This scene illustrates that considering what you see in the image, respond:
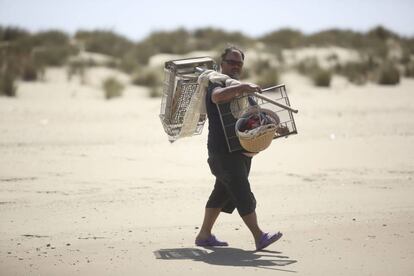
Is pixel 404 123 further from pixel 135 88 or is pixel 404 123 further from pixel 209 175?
pixel 135 88

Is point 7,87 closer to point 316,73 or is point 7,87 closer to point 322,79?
point 322,79

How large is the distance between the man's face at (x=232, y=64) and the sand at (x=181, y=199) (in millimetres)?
1588

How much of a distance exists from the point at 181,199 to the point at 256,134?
305 centimetres

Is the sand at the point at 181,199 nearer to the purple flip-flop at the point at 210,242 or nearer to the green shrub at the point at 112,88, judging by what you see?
the purple flip-flop at the point at 210,242

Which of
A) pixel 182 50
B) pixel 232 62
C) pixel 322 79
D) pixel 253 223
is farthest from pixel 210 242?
pixel 182 50

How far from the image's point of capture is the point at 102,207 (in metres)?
8.15

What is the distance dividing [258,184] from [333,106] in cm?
939

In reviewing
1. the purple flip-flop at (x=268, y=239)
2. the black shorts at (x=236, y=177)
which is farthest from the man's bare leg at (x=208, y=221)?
the purple flip-flop at (x=268, y=239)

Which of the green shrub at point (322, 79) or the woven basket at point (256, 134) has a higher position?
the green shrub at point (322, 79)

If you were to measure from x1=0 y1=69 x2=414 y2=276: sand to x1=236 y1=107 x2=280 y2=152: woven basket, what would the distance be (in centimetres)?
100

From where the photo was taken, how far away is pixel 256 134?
19.0 ft

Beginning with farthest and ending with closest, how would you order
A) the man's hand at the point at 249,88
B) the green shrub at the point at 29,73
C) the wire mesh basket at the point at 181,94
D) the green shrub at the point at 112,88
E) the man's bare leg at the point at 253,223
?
the green shrub at the point at 29,73 < the green shrub at the point at 112,88 < the wire mesh basket at the point at 181,94 < the man's bare leg at the point at 253,223 < the man's hand at the point at 249,88

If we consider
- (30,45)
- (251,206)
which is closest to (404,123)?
(251,206)

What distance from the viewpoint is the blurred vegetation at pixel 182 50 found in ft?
77.6
